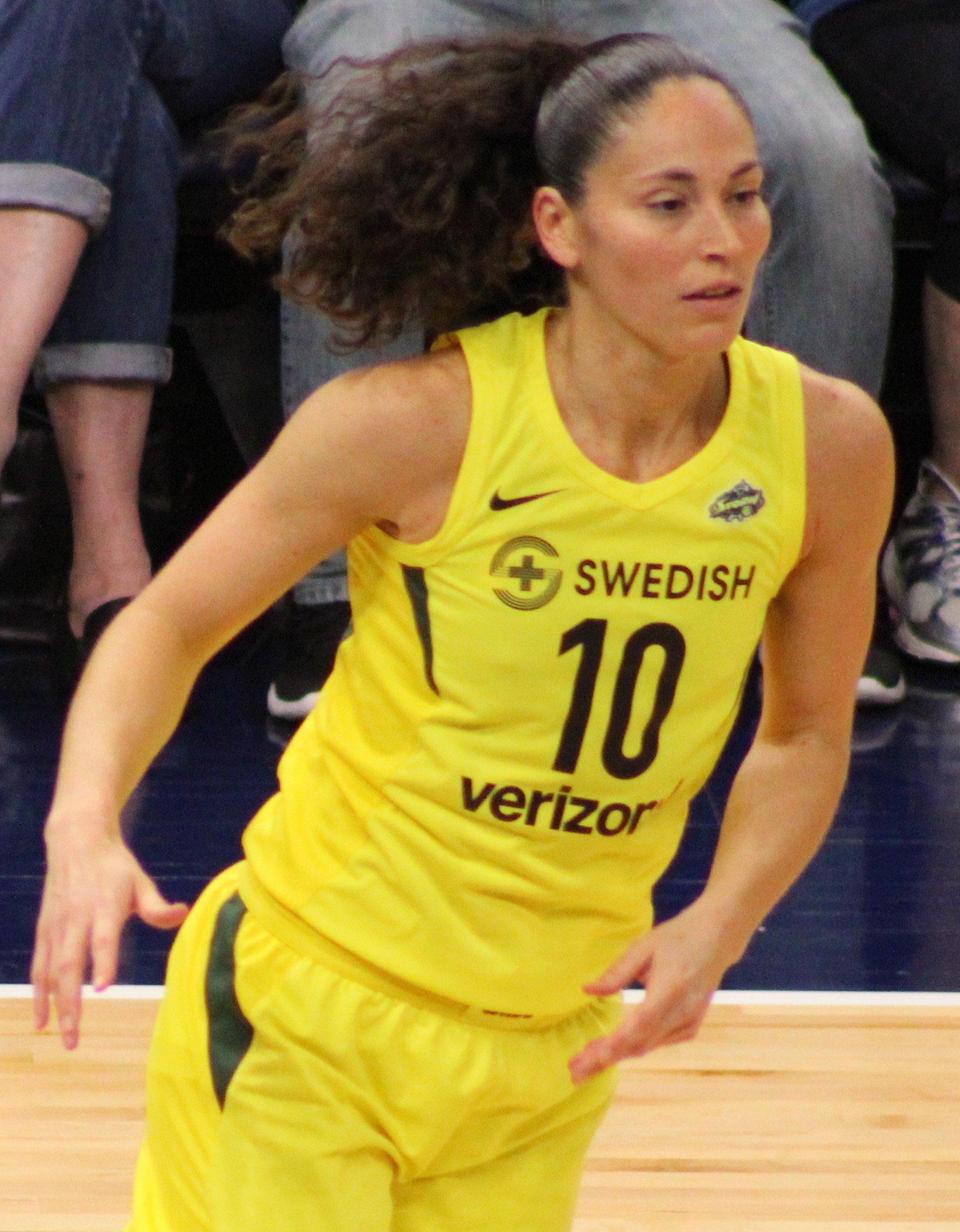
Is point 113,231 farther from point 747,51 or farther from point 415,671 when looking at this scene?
point 415,671

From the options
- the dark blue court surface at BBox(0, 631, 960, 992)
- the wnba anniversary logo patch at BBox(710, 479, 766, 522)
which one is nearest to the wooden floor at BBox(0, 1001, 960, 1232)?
the dark blue court surface at BBox(0, 631, 960, 992)

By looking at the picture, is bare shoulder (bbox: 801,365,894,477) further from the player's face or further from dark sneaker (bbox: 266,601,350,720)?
dark sneaker (bbox: 266,601,350,720)

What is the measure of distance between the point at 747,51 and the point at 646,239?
1645 millimetres

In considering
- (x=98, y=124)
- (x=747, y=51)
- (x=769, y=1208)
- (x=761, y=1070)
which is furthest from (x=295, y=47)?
(x=769, y=1208)

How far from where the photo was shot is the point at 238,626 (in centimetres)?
125

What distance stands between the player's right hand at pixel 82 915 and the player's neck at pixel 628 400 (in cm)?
40

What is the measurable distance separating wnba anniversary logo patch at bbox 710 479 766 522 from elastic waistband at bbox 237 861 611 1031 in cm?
36

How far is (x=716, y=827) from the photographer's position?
2479 mm

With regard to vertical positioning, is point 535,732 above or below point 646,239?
below

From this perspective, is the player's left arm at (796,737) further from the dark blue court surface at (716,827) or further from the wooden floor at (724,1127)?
the dark blue court surface at (716,827)

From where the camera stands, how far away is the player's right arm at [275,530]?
3.80ft

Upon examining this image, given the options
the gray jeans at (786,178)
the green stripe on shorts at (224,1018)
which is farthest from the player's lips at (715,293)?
the gray jeans at (786,178)

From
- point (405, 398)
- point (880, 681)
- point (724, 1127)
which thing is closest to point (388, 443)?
point (405, 398)

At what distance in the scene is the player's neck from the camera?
1.20 m
